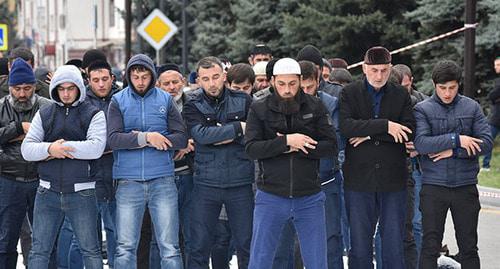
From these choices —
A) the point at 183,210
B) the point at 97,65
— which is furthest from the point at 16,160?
the point at 183,210

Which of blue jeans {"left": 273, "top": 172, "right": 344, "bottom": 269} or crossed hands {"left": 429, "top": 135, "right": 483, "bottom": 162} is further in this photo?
blue jeans {"left": 273, "top": 172, "right": 344, "bottom": 269}

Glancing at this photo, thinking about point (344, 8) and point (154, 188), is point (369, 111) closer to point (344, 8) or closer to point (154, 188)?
point (154, 188)

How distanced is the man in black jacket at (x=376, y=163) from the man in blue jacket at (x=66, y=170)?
2052 millimetres

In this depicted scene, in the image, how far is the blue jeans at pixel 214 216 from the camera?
26.8 feet

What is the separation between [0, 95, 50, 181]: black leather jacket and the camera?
8258 millimetres

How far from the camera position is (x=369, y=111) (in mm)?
8117

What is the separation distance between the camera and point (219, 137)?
7.99m

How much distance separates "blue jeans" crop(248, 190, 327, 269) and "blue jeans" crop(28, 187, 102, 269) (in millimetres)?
1326

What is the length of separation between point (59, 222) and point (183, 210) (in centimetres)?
129

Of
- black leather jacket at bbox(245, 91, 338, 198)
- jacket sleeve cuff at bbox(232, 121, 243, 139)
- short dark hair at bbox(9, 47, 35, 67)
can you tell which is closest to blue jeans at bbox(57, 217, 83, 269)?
jacket sleeve cuff at bbox(232, 121, 243, 139)

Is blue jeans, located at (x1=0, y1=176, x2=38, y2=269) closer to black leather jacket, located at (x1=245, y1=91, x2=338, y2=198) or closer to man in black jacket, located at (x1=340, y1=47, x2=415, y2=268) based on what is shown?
black leather jacket, located at (x1=245, y1=91, x2=338, y2=198)

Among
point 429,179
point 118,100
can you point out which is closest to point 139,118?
point 118,100

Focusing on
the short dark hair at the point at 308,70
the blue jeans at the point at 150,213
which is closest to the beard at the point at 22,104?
the blue jeans at the point at 150,213

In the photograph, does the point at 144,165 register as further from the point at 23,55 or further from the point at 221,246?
the point at 23,55
